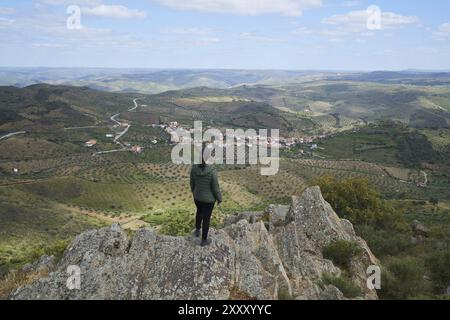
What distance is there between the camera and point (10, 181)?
96.8 m

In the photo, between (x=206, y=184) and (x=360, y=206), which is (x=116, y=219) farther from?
(x=206, y=184)

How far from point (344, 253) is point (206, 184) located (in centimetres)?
931

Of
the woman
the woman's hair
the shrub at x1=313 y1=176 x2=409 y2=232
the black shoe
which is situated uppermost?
the woman's hair

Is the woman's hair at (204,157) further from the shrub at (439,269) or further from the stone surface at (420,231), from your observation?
the stone surface at (420,231)

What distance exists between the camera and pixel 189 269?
14.1 metres

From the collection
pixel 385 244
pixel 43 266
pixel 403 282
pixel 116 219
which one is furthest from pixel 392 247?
pixel 116 219

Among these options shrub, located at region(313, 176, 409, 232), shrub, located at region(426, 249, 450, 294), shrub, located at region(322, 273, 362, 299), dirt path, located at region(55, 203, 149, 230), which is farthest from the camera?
dirt path, located at region(55, 203, 149, 230)

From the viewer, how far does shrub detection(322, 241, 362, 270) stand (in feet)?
64.9

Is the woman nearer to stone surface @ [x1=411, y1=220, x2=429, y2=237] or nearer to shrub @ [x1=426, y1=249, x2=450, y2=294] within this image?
shrub @ [x1=426, y1=249, x2=450, y2=294]

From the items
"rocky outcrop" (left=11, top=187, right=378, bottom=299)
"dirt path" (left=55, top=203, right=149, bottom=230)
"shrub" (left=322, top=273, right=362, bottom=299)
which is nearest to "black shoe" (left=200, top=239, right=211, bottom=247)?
"rocky outcrop" (left=11, top=187, right=378, bottom=299)

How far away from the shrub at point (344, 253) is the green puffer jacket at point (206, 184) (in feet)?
28.1

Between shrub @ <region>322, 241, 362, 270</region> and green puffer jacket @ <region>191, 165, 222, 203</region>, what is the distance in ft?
28.1
